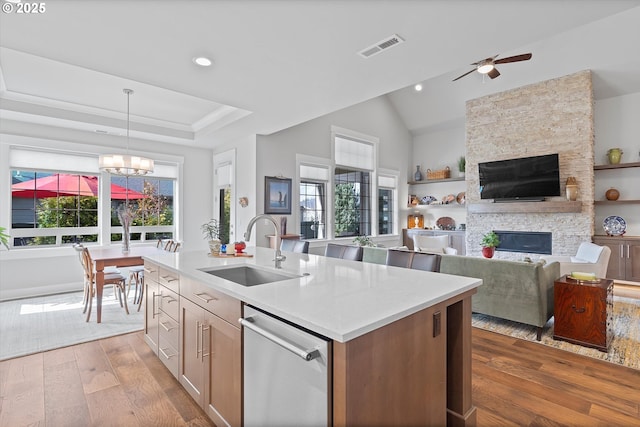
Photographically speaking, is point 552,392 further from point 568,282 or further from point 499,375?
point 568,282

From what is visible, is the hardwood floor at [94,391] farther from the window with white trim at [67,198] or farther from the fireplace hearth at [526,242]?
the fireplace hearth at [526,242]

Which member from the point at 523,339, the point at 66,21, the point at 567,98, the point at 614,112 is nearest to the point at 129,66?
the point at 66,21

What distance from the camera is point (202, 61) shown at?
9.64 ft

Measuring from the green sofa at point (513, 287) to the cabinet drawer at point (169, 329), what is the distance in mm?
2848

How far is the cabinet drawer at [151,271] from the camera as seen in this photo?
2721 millimetres

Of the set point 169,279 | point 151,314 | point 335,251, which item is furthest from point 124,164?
point 335,251

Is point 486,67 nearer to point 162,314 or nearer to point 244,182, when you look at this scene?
point 244,182

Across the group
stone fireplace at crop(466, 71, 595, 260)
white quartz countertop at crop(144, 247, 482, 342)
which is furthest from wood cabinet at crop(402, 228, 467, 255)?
white quartz countertop at crop(144, 247, 482, 342)

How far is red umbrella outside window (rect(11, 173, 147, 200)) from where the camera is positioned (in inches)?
196

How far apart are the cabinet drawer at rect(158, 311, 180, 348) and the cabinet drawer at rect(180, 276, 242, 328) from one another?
1.03ft

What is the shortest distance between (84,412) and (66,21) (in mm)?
2660

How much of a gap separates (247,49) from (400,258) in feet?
7.12

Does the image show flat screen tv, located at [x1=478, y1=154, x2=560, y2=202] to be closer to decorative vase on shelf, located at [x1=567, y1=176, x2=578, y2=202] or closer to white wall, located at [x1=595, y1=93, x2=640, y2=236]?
decorative vase on shelf, located at [x1=567, y1=176, x2=578, y2=202]

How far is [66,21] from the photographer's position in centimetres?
226
